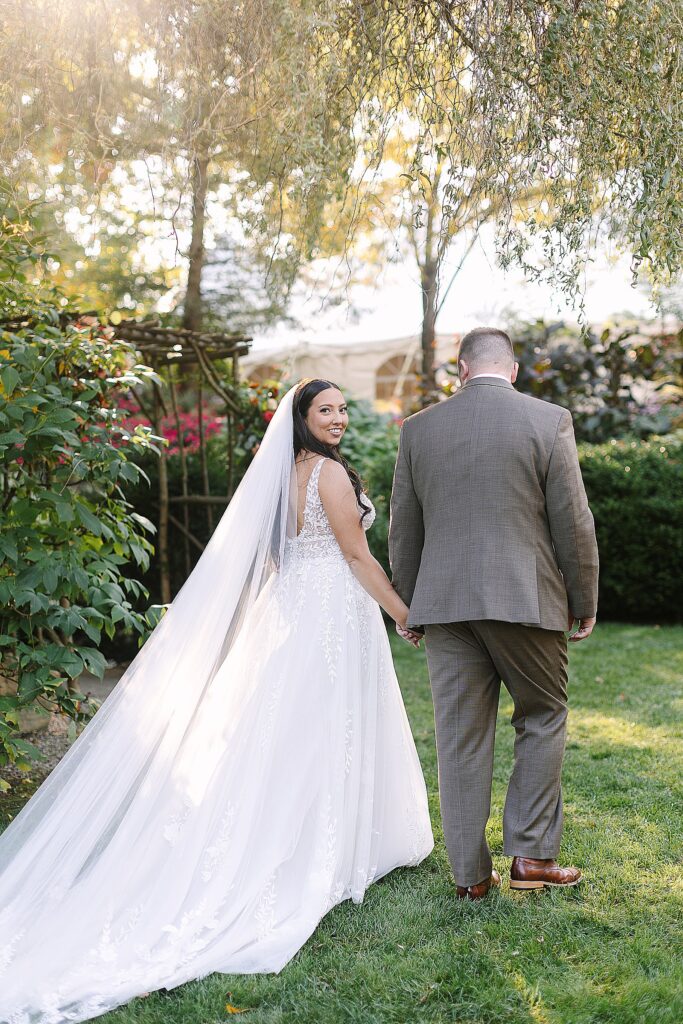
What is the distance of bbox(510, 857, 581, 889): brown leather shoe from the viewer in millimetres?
A: 3090

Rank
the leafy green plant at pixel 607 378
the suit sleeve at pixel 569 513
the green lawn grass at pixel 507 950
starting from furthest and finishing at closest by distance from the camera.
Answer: the leafy green plant at pixel 607 378 < the suit sleeve at pixel 569 513 < the green lawn grass at pixel 507 950

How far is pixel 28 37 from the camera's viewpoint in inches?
147

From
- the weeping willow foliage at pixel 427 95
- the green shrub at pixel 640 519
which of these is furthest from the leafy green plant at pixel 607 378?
the weeping willow foliage at pixel 427 95

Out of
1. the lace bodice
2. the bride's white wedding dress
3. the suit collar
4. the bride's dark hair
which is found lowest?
the bride's white wedding dress

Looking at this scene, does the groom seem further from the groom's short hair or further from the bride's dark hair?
the bride's dark hair

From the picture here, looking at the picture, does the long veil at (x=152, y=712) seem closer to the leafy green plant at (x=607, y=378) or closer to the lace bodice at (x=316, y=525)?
the lace bodice at (x=316, y=525)

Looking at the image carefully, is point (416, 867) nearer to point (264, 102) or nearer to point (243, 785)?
point (243, 785)

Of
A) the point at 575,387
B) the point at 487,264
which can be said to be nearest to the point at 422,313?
the point at 487,264

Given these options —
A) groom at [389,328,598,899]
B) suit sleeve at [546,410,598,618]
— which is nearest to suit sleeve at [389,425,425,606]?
groom at [389,328,598,899]

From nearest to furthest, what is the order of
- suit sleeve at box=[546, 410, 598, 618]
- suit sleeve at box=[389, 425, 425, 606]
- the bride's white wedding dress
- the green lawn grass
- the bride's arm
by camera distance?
the green lawn grass, the bride's white wedding dress, suit sleeve at box=[546, 410, 598, 618], suit sleeve at box=[389, 425, 425, 606], the bride's arm

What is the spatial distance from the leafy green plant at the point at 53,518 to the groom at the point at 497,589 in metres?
1.37

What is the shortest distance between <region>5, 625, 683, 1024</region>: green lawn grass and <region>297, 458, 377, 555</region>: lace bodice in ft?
4.10

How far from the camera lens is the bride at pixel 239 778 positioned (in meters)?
2.73

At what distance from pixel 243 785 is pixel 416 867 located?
792 mm
